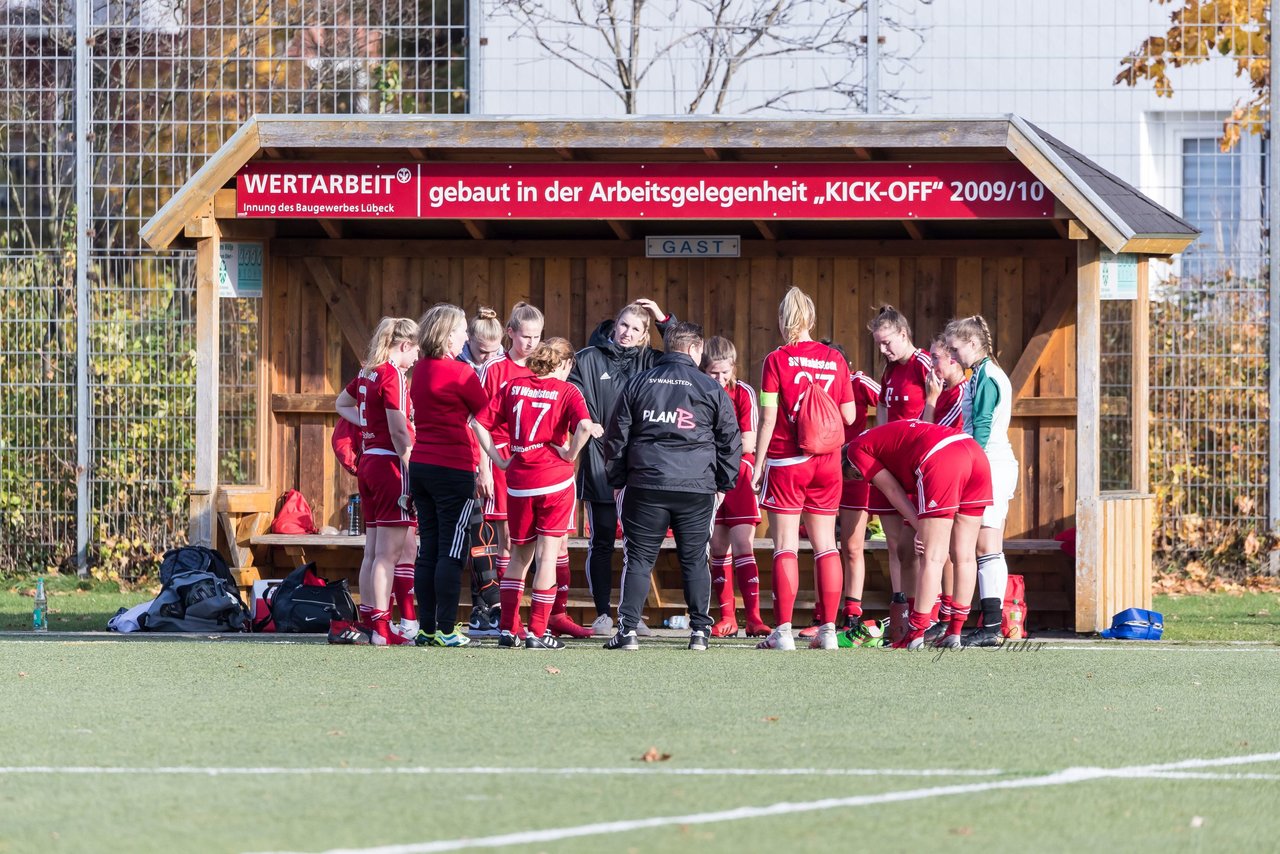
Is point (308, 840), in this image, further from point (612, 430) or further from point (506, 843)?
point (612, 430)

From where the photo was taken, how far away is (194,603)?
33.1 ft

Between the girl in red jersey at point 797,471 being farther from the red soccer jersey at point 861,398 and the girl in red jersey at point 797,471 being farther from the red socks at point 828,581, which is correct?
the red soccer jersey at point 861,398

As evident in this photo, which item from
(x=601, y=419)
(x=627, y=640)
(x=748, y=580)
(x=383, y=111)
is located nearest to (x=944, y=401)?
(x=748, y=580)

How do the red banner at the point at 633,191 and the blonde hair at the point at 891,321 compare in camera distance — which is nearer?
the blonde hair at the point at 891,321

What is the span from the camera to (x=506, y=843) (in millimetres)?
4273

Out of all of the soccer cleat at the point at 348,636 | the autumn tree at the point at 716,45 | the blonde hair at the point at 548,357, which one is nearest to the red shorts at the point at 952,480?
the blonde hair at the point at 548,357

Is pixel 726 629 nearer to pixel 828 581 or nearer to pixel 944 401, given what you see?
pixel 828 581

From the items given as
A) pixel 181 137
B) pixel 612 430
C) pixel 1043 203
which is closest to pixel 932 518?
pixel 612 430

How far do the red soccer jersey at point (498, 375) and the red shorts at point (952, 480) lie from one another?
1975 mm

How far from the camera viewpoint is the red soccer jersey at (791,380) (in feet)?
29.9

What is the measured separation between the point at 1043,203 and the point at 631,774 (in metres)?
5.78

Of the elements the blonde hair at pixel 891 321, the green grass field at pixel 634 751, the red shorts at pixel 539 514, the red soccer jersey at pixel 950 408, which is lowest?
the green grass field at pixel 634 751

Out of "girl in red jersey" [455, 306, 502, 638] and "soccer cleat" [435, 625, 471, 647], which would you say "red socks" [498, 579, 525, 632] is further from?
"girl in red jersey" [455, 306, 502, 638]

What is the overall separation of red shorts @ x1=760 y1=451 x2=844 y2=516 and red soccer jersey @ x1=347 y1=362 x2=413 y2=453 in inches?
71.6
